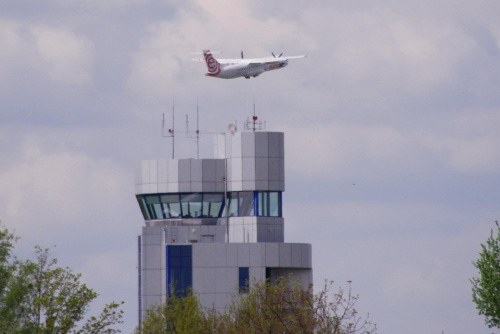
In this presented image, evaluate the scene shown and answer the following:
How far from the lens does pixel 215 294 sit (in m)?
125

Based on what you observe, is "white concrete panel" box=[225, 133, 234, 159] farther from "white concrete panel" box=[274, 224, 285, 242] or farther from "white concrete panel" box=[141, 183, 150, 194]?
"white concrete panel" box=[141, 183, 150, 194]

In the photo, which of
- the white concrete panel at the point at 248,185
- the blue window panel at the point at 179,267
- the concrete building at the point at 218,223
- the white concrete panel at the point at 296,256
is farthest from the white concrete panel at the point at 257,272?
the white concrete panel at the point at 248,185

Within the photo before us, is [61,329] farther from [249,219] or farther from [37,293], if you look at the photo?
[249,219]

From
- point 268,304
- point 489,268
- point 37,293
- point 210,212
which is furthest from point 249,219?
point 268,304

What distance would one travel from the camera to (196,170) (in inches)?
5123

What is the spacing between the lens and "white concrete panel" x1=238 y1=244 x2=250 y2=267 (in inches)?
4934

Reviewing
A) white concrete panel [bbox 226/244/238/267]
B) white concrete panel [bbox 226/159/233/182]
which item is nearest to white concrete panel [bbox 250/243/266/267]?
white concrete panel [bbox 226/244/238/267]

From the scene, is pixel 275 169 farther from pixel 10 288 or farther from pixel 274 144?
pixel 10 288

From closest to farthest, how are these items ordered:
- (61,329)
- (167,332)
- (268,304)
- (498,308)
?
(268,304), (61,329), (498,308), (167,332)

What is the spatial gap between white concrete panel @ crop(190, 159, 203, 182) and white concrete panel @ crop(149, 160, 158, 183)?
3.44 metres

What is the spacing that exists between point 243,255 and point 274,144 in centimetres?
1102

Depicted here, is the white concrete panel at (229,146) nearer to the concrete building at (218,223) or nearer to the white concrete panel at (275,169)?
the concrete building at (218,223)

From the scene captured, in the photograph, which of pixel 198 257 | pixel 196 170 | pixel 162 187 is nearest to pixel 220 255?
pixel 198 257

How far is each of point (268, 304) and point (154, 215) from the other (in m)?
52.5
